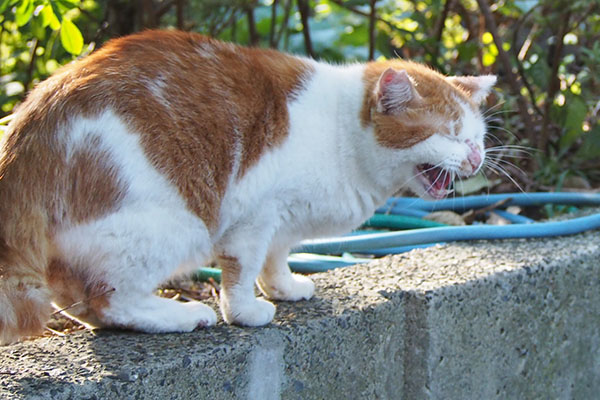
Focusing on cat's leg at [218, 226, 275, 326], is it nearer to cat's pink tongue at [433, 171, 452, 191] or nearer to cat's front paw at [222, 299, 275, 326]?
cat's front paw at [222, 299, 275, 326]

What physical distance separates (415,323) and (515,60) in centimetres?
197

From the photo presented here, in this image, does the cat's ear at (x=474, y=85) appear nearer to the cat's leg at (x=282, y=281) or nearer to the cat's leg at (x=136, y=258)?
the cat's leg at (x=282, y=281)

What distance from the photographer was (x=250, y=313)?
68.0 inches

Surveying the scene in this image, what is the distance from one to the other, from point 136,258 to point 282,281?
478 mm

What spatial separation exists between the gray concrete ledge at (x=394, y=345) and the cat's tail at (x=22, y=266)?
60 millimetres

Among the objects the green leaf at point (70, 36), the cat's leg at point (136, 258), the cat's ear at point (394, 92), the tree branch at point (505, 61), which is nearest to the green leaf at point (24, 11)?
the green leaf at point (70, 36)

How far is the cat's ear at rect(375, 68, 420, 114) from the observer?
5.79 feet

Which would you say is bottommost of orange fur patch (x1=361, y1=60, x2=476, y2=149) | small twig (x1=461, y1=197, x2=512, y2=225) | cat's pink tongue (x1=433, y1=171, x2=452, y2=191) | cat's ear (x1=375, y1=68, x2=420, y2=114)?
small twig (x1=461, y1=197, x2=512, y2=225)

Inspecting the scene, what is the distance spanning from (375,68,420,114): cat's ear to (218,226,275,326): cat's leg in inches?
16.7

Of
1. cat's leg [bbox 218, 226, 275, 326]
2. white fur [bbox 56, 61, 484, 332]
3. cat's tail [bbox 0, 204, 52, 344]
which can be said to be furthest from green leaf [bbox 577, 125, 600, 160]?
cat's tail [bbox 0, 204, 52, 344]

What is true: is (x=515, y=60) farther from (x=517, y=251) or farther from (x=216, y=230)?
(x=216, y=230)

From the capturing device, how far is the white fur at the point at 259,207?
5.14 feet

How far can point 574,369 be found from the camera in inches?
92.5

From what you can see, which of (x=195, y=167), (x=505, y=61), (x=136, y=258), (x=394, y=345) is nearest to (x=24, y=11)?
(x=195, y=167)
